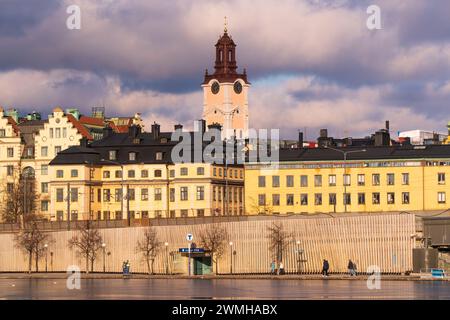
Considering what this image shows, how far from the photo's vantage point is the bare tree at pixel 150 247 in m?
128

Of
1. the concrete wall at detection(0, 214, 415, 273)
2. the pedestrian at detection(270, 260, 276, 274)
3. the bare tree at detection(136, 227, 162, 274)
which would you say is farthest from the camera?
the bare tree at detection(136, 227, 162, 274)

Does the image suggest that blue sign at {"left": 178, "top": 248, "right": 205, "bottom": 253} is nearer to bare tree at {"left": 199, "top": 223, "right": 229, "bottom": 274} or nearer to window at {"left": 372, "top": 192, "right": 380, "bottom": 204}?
bare tree at {"left": 199, "top": 223, "right": 229, "bottom": 274}

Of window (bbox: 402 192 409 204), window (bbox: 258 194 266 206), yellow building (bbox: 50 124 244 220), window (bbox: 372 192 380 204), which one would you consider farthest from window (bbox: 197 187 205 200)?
window (bbox: 402 192 409 204)

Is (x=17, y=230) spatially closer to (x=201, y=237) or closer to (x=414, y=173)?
(x=201, y=237)

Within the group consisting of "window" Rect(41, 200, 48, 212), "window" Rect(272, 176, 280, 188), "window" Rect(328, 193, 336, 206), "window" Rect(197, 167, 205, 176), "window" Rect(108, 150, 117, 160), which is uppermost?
"window" Rect(108, 150, 117, 160)

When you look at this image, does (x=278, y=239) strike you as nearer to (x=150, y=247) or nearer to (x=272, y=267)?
(x=272, y=267)

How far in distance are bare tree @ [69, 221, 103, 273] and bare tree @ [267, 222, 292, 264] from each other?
747 inches

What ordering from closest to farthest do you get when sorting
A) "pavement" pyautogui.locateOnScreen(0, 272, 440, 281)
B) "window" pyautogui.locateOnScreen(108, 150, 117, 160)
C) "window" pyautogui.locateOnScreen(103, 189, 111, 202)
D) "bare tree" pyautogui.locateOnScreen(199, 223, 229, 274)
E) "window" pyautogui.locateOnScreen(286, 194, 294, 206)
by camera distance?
"pavement" pyautogui.locateOnScreen(0, 272, 440, 281)
"bare tree" pyautogui.locateOnScreen(199, 223, 229, 274)
"window" pyautogui.locateOnScreen(286, 194, 294, 206)
"window" pyautogui.locateOnScreen(103, 189, 111, 202)
"window" pyautogui.locateOnScreen(108, 150, 117, 160)

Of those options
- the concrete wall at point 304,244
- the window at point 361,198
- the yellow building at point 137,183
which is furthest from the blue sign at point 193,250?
the window at point 361,198

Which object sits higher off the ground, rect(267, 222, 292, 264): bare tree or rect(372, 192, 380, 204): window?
rect(372, 192, 380, 204): window

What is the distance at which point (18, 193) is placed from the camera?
18262cm

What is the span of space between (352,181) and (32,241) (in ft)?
180

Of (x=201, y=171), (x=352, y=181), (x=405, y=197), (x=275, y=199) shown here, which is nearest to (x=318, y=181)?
(x=352, y=181)

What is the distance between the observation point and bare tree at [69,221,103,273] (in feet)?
434
